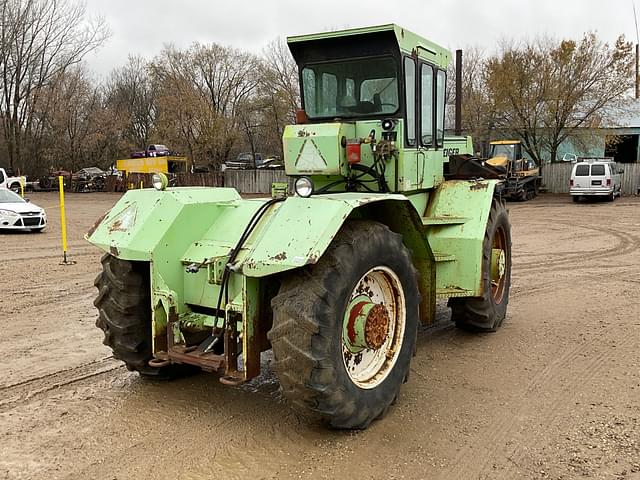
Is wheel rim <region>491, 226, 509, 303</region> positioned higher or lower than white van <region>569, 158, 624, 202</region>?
lower

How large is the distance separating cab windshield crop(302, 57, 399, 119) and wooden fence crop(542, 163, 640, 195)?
93.6 feet

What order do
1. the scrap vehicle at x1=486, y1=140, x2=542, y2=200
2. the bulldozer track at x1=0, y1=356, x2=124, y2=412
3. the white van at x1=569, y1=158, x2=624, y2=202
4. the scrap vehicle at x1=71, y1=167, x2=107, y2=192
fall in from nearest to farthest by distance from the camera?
the bulldozer track at x1=0, y1=356, x2=124, y2=412
the white van at x1=569, y1=158, x2=624, y2=202
the scrap vehicle at x1=486, y1=140, x2=542, y2=200
the scrap vehicle at x1=71, y1=167, x2=107, y2=192

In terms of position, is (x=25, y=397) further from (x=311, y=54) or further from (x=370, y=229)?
(x=311, y=54)

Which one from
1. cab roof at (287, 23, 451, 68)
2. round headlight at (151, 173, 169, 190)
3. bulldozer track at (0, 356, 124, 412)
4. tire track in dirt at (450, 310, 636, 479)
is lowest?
tire track in dirt at (450, 310, 636, 479)

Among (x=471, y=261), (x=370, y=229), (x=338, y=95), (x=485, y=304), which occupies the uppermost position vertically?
(x=338, y=95)

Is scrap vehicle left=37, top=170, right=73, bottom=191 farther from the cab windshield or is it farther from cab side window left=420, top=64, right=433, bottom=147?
cab side window left=420, top=64, right=433, bottom=147

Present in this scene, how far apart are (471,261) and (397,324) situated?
1.58 metres

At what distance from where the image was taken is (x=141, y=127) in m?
58.3

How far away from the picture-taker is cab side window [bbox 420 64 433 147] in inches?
237

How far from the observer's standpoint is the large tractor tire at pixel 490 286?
20.1 feet

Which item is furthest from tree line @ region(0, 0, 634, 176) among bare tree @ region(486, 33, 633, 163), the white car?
the white car

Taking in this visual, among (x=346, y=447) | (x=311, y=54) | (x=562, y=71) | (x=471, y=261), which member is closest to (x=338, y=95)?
(x=311, y=54)

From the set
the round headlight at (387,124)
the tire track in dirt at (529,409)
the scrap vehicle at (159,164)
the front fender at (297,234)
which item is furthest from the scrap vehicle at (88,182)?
the front fender at (297,234)

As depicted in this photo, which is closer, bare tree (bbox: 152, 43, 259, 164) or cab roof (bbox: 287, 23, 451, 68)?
cab roof (bbox: 287, 23, 451, 68)
